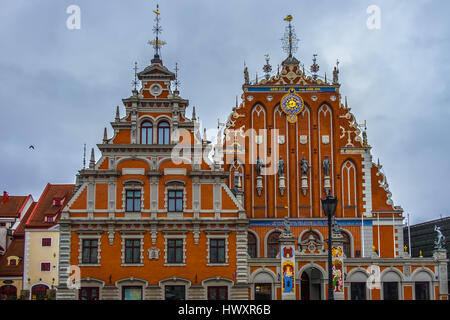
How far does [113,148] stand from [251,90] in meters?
12.7

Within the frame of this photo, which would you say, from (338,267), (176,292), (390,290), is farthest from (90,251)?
(390,290)

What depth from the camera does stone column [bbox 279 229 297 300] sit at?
3750 centimetres

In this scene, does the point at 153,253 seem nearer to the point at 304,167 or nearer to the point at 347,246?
the point at 304,167

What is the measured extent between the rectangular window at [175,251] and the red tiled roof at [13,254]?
2279 centimetres

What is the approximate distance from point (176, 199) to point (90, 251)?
19.7ft

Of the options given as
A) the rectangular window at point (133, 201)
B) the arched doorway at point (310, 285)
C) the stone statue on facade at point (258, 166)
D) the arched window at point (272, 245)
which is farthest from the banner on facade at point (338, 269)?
the rectangular window at point (133, 201)

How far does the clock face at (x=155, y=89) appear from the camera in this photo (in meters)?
A: 39.4

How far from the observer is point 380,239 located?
144 ft

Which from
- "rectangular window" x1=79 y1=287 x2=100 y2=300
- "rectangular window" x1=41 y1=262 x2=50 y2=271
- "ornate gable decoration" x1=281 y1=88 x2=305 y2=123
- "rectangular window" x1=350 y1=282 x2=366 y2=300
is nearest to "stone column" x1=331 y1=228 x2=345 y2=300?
"rectangular window" x1=350 y1=282 x2=366 y2=300
